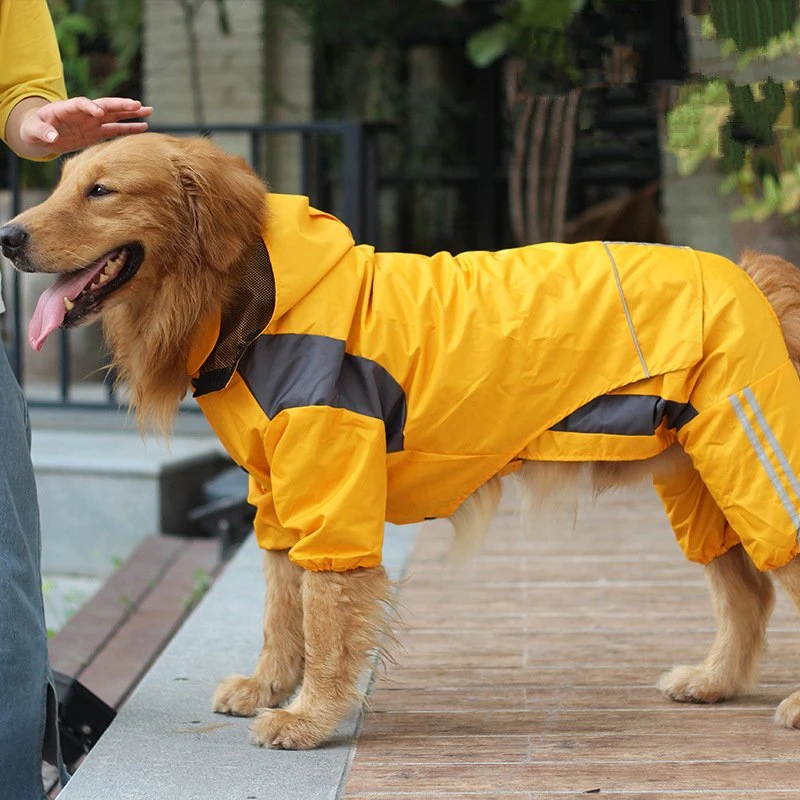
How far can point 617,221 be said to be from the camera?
8.20 m

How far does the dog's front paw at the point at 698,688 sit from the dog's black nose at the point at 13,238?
5.97ft

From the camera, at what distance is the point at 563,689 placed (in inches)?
125

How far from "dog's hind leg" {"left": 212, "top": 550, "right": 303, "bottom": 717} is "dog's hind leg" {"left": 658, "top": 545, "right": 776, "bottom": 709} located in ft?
2.98

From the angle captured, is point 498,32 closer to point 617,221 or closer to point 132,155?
point 617,221

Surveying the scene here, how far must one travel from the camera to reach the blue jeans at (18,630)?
8.11 feet

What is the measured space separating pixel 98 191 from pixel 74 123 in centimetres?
16

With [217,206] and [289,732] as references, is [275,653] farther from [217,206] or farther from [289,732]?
[217,206]

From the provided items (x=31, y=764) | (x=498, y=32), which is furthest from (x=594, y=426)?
(x=498, y=32)

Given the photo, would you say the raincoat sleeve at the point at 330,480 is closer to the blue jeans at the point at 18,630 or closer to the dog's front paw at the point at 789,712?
the blue jeans at the point at 18,630

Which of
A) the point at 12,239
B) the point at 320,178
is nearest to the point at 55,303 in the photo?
the point at 12,239

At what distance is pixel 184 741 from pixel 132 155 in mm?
1299

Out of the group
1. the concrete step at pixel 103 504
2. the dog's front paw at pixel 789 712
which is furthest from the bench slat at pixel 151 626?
the dog's front paw at pixel 789 712

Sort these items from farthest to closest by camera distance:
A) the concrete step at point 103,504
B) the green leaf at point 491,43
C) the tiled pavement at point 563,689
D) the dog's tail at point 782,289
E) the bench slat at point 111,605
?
1. the green leaf at point 491,43
2. the concrete step at point 103,504
3. the bench slat at point 111,605
4. the dog's tail at point 782,289
5. the tiled pavement at point 563,689

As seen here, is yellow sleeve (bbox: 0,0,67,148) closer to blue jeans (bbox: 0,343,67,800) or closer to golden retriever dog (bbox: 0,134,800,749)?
golden retriever dog (bbox: 0,134,800,749)
